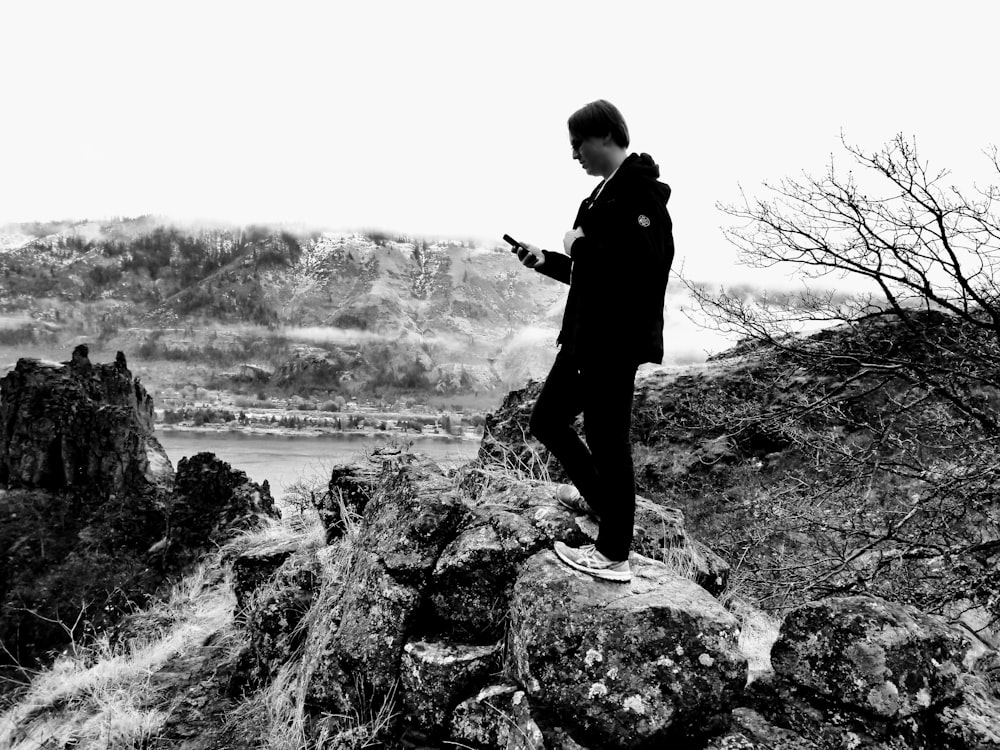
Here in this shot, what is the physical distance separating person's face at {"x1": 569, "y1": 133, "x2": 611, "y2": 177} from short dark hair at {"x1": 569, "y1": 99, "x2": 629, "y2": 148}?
0.08 ft

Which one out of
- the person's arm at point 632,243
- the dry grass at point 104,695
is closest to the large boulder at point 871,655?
the person's arm at point 632,243

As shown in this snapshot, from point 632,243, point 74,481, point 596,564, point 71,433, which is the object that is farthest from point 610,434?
point 74,481

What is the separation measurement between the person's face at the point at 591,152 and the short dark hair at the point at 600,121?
23mm

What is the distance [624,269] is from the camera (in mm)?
2686

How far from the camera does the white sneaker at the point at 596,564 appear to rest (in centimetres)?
284

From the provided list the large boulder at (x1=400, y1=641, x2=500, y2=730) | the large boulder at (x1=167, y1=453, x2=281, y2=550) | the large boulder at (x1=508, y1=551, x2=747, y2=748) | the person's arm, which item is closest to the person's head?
the person's arm

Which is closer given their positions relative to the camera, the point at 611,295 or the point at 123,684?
the point at 611,295

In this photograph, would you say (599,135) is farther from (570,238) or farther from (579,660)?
(579,660)

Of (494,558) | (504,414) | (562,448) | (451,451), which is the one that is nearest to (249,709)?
(494,558)

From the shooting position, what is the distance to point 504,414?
842cm

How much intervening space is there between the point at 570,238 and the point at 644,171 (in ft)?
1.56

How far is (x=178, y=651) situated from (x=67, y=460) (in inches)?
2355

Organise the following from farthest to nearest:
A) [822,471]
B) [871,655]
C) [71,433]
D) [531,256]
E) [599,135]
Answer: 1. [71,433]
2. [822,471]
3. [531,256]
4. [599,135]
5. [871,655]

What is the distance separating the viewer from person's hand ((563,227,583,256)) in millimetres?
2830
